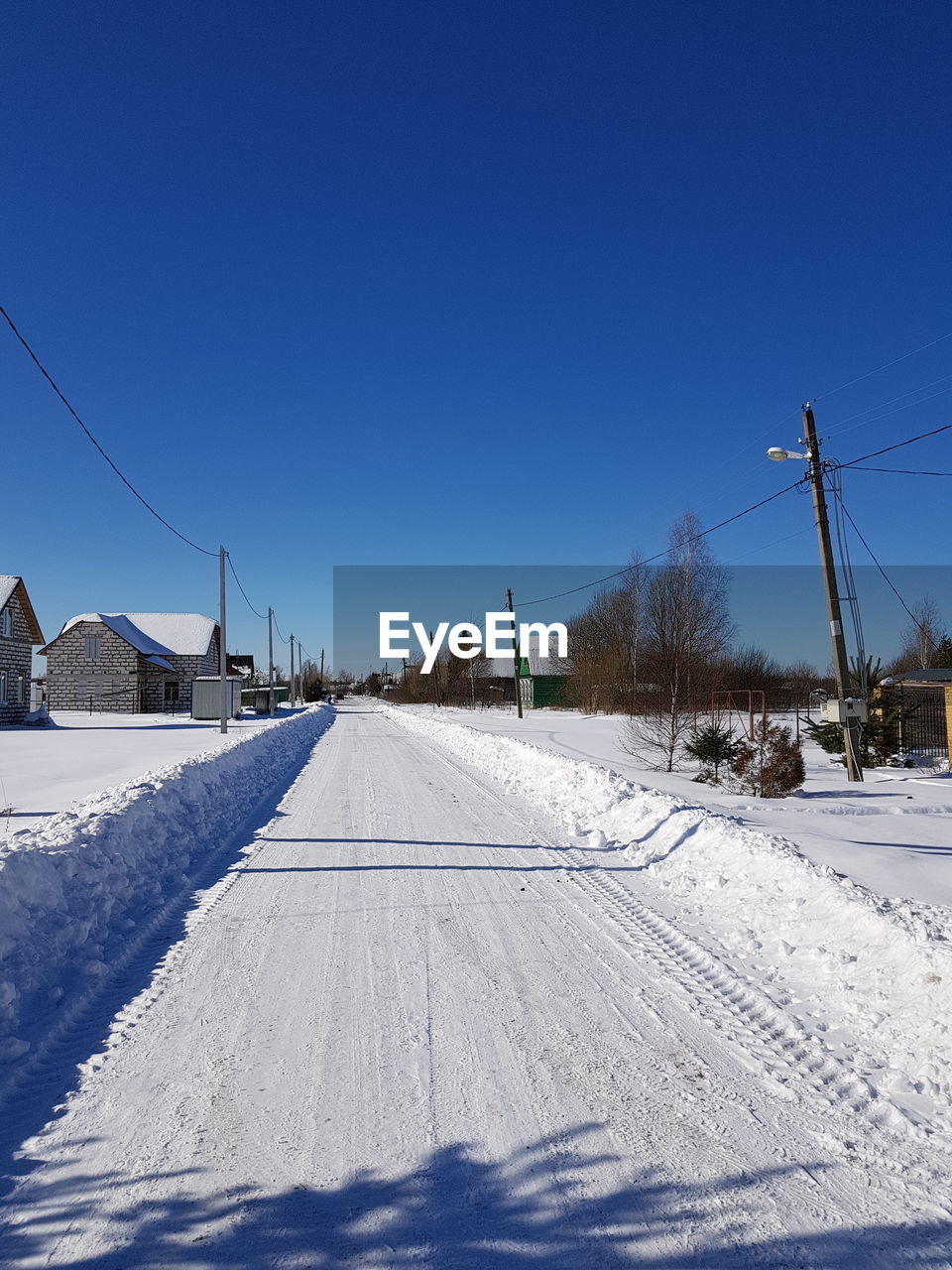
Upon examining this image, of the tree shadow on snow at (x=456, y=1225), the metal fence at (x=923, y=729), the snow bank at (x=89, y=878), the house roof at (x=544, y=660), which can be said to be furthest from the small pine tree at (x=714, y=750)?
the house roof at (x=544, y=660)

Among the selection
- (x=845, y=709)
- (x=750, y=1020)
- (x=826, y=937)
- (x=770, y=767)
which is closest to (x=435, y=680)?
(x=845, y=709)

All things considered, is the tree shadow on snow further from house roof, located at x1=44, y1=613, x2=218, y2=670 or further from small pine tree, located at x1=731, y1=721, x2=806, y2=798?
house roof, located at x1=44, y1=613, x2=218, y2=670

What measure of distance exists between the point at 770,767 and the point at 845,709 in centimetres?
206

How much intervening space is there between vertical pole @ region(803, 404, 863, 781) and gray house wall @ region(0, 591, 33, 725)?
34387 mm

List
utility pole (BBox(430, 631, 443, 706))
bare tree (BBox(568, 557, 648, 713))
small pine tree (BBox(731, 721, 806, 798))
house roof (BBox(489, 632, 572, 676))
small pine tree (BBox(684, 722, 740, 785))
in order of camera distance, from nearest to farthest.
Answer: small pine tree (BBox(731, 721, 806, 798)) → small pine tree (BBox(684, 722, 740, 785)) → bare tree (BBox(568, 557, 648, 713)) → house roof (BBox(489, 632, 572, 676)) → utility pole (BBox(430, 631, 443, 706))

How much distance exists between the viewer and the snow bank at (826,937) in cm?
394

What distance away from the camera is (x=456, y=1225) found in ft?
8.88

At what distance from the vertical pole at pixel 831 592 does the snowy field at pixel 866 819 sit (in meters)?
0.70

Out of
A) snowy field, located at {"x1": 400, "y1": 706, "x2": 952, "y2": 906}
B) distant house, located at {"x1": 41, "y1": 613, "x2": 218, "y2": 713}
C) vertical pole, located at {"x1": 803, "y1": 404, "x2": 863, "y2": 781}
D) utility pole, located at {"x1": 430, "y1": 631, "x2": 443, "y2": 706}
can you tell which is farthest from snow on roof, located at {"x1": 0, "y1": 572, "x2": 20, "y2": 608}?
utility pole, located at {"x1": 430, "y1": 631, "x2": 443, "y2": 706}

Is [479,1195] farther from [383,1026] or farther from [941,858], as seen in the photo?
[941,858]

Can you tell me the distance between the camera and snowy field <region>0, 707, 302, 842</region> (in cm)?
1077

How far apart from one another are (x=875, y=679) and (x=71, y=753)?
67.3ft

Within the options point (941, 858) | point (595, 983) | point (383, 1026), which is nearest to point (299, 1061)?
point (383, 1026)

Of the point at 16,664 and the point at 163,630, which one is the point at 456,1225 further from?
the point at 163,630
